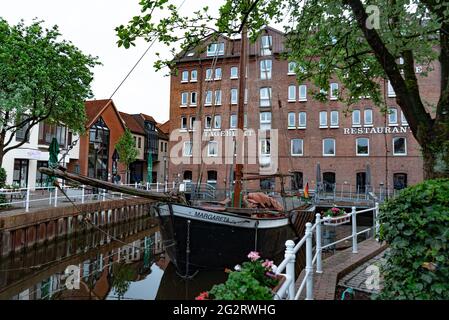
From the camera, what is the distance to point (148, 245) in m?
18.3

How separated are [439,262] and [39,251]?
15.7m

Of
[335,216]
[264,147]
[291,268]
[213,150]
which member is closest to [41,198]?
[335,216]

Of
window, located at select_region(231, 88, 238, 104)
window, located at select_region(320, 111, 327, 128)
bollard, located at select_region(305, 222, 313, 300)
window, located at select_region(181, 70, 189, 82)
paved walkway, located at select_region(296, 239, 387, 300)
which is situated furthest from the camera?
window, located at select_region(181, 70, 189, 82)

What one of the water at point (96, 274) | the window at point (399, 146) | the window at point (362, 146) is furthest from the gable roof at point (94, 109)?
the window at point (399, 146)

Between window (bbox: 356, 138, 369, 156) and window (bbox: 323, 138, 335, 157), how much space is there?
7.58 feet

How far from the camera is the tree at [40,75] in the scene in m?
15.4

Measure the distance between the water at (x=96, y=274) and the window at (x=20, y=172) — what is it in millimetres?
15017

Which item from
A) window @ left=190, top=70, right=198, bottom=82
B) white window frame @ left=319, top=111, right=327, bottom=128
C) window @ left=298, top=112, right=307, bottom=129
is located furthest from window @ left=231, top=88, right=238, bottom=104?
white window frame @ left=319, top=111, right=327, bottom=128

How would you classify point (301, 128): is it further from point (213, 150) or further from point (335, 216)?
point (335, 216)

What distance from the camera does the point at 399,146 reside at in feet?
103

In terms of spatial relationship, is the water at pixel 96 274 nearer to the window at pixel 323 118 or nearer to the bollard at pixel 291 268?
the bollard at pixel 291 268

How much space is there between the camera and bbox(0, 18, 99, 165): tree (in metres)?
15.4

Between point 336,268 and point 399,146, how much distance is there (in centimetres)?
2929

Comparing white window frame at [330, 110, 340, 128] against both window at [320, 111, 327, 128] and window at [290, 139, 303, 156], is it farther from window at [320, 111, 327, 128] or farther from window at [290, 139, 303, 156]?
window at [290, 139, 303, 156]
